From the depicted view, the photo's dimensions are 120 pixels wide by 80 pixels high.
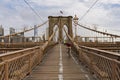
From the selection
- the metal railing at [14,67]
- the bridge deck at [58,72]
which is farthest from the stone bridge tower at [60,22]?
the metal railing at [14,67]

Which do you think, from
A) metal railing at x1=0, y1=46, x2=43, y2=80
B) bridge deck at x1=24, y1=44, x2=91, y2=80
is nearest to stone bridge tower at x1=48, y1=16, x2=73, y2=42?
bridge deck at x1=24, y1=44, x2=91, y2=80

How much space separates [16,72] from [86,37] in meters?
71.6

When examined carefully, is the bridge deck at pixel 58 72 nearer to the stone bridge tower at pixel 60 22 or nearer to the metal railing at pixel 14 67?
the metal railing at pixel 14 67

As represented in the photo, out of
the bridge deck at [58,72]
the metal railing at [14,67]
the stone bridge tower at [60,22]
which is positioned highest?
the stone bridge tower at [60,22]

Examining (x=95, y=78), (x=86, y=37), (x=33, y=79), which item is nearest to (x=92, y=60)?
(x=95, y=78)

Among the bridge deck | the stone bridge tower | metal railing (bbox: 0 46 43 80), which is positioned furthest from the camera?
the stone bridge tower

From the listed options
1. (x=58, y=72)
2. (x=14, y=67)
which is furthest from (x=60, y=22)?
(x=14, y=67)

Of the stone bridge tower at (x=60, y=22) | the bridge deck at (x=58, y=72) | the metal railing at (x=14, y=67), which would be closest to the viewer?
the metal railing at (x=14, y=67)

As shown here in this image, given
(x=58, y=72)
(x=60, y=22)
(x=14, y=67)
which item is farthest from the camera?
(x=60, y=22)

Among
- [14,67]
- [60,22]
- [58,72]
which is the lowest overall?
[58,72]

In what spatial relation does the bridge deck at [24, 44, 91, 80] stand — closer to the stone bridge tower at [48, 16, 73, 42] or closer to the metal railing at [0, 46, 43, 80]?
the metal railing at [0, 46, 43, 80]

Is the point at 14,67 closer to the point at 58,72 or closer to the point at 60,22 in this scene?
the point at 58,72

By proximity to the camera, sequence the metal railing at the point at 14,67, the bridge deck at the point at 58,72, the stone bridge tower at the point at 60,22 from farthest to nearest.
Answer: the stone bridge tower at the point at 60,22 → the bridge deck at the point at 58,72 → the metal railing at the point at 14,67

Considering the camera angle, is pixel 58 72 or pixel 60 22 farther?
pixel 60 22
